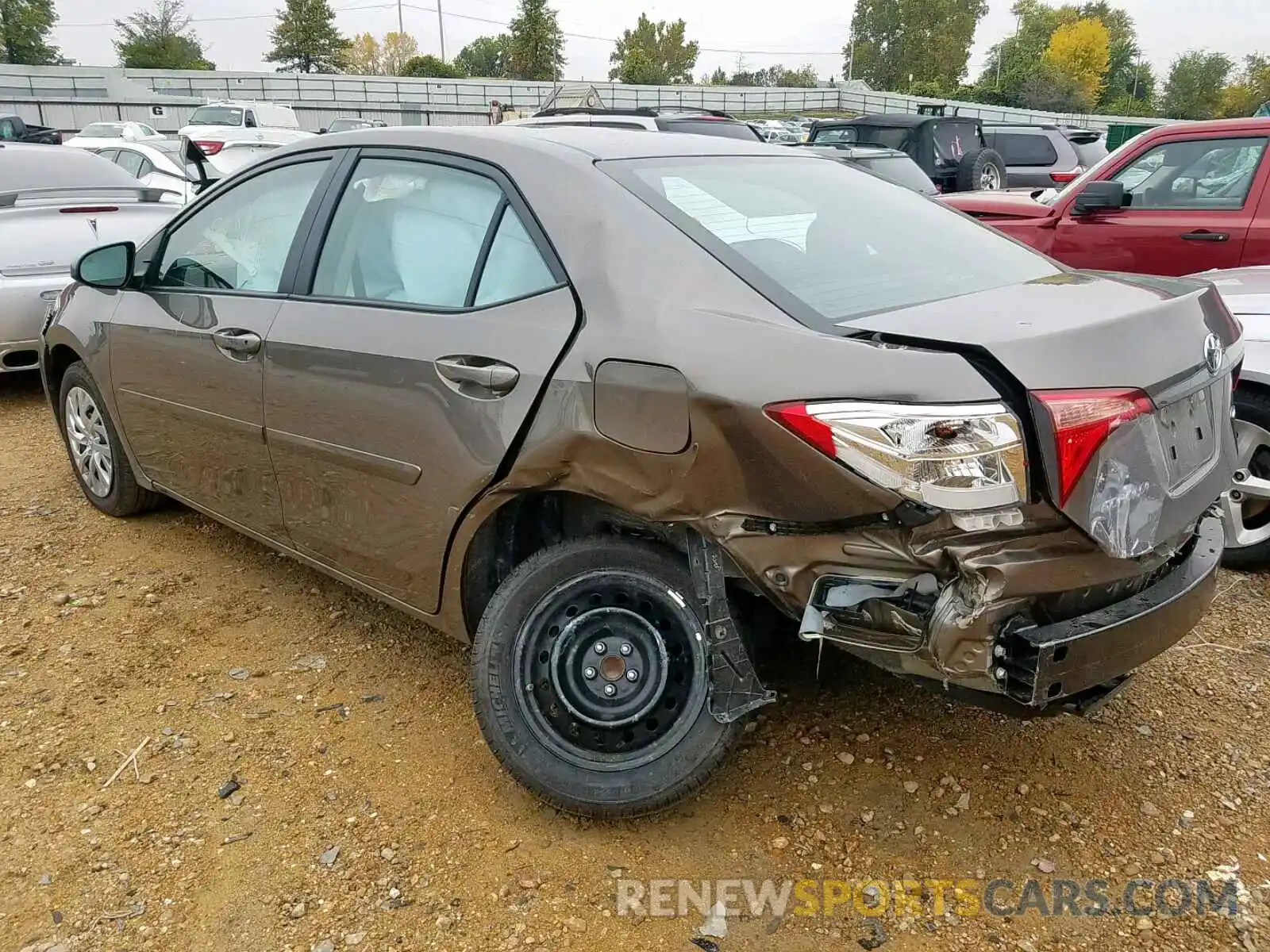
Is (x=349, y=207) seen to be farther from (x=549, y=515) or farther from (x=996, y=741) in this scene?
(x=996, y=741)

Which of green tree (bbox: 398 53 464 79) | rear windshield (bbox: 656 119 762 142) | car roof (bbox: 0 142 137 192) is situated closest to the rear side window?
rear windshield (bbox: 656 119 762 142)

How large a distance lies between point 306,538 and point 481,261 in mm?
1175

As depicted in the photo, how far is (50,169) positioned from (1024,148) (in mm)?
13844

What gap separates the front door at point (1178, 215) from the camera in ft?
17.5

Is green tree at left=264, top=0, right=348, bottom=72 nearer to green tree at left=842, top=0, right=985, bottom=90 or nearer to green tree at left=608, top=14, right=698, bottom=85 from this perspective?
green tree at left=608, top=14, right=698, bottom=85

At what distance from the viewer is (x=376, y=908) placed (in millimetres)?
2248

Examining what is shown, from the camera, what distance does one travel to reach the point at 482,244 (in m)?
2.69

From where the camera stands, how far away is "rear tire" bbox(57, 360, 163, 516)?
425cm

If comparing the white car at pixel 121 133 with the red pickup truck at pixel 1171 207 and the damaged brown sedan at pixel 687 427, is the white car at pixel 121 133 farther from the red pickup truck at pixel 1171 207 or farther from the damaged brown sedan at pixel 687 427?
the damaged brown sedan at pixel 687 427

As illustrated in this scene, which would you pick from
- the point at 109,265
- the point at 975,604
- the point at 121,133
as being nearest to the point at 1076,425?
the point at 975,604

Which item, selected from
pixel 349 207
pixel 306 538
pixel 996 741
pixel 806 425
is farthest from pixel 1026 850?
pixel 349 207

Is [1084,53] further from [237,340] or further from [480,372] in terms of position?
[480,372]

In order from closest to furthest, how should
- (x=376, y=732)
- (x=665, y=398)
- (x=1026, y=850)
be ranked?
(x=665, y=398)
(x=1026, y=850)
(x=376, y=732)

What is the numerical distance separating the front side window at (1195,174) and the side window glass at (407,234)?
4.60 metres
